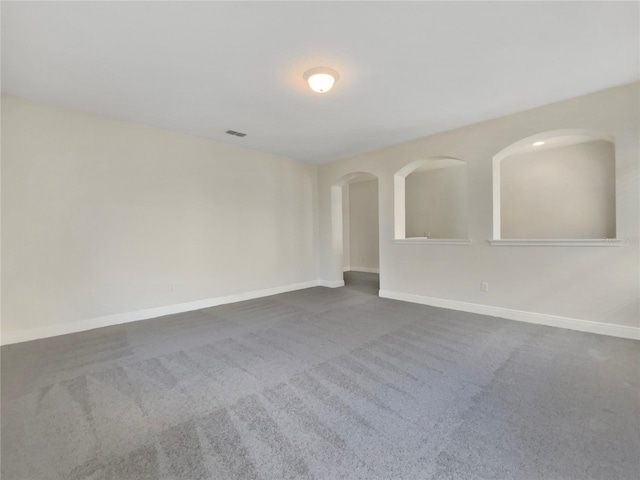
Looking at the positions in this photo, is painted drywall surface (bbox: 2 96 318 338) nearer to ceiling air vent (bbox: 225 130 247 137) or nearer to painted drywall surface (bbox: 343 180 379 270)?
ceiling air vent (bbox: 225 130 247 137)

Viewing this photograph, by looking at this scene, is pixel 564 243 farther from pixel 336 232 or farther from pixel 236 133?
A: pixel 236 133

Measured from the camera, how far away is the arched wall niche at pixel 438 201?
6434 mm

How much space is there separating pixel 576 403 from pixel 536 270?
2039 millimetres

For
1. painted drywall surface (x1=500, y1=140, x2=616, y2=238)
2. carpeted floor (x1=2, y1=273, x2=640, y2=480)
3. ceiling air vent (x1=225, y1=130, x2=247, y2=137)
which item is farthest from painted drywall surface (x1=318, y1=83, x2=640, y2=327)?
painted drywall surface (x1=500, y1=140, x2=616, y2=238)

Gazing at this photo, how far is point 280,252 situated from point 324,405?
3879 millimetres

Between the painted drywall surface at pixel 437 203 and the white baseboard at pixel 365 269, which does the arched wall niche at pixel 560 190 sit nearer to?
the painted drywall surface at pixel 437 203

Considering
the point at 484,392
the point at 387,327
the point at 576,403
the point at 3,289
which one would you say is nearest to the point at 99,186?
the point at 3,289

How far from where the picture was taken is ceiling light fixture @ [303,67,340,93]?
2494 mm

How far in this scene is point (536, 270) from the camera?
342 centimetres

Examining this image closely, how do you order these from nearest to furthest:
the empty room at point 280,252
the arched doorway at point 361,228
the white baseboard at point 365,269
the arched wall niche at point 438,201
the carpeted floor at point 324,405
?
1. the carpeted floor at point 324,405
2. the empty room at point 280,252
3. the arched wall niche at point 438,201
4. the arched doorway at point 361,228
5. the white baseboard at point 365,269

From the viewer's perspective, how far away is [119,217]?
3.59 meters

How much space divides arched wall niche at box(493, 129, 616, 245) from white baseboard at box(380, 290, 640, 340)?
5.62 feet

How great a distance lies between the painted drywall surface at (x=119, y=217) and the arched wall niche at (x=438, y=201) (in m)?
3.88

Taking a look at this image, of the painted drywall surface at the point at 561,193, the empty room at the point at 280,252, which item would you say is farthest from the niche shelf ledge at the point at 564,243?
the painted drywall surface at the point at 561,193
